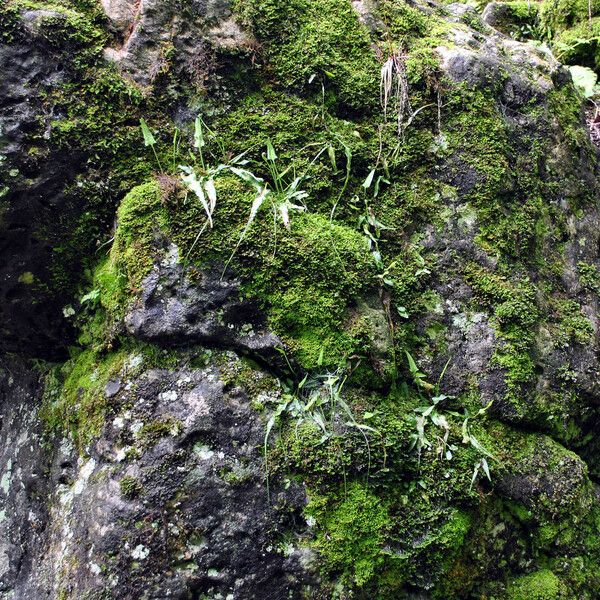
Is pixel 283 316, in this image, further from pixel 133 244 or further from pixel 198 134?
pixel 198 134

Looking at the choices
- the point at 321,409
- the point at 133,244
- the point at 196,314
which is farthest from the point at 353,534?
the point at 133,244

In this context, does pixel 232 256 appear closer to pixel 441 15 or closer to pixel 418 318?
pixel 418 318

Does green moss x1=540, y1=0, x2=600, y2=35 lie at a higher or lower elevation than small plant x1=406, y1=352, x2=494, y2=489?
higher

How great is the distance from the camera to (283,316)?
10.0 ft

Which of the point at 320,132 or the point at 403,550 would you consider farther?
the point at 320,132

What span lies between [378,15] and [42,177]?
2620mm

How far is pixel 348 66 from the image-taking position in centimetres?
372

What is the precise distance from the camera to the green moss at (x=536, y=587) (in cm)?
306

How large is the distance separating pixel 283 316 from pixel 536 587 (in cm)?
211

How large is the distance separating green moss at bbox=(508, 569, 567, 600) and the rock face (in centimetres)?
1

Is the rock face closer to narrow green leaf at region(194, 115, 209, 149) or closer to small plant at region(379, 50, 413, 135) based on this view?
small plant at region(379, 50, 413, 135)

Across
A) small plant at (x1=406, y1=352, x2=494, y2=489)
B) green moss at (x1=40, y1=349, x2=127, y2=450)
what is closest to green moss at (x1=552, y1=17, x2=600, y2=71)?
small plant at (x1=406, y1=352, x2=494, y2=489)

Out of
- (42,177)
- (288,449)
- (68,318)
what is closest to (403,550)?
(288,449)

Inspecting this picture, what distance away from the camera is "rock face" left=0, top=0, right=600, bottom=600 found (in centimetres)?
277
